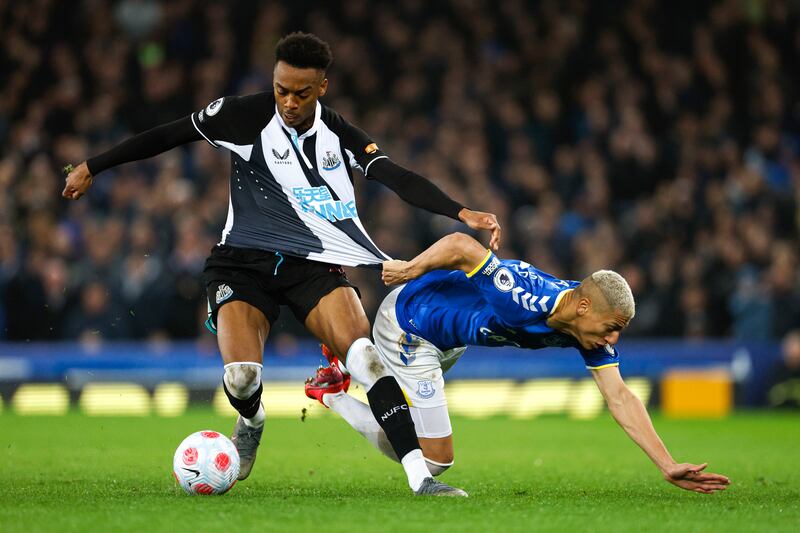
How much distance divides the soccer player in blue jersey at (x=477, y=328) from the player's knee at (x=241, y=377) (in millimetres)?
649

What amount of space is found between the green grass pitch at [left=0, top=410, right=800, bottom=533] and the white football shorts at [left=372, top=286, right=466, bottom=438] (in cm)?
39

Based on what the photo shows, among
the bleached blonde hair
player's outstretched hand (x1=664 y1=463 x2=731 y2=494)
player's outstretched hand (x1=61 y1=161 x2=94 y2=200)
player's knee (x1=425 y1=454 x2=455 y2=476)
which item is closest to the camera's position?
player's outstretched hand (x1=664 y1=463 x2=731 y2=494)

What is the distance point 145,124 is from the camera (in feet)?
52.0

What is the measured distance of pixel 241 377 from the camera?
6.69m

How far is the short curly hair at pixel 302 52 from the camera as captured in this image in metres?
6.66

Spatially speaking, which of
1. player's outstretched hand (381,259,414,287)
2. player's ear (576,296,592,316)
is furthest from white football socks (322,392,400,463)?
player's ear (576,296,592,316)

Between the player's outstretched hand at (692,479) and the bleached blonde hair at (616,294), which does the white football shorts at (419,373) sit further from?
the player's outstretched hand at (692,479)

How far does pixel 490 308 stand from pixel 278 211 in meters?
1.32

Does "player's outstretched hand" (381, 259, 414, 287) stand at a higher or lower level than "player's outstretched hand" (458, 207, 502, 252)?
lower

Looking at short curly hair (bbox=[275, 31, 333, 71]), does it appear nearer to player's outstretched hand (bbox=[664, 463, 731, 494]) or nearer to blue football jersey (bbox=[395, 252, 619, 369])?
blue football jersey (bbox=[395, 252, 619, 369])

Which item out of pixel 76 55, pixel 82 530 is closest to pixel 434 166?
pixel 76 55

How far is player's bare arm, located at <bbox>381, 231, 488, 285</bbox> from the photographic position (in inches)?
247

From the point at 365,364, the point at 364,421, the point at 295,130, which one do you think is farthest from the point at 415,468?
the point at 295,130

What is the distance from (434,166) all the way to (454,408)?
3.40 m
